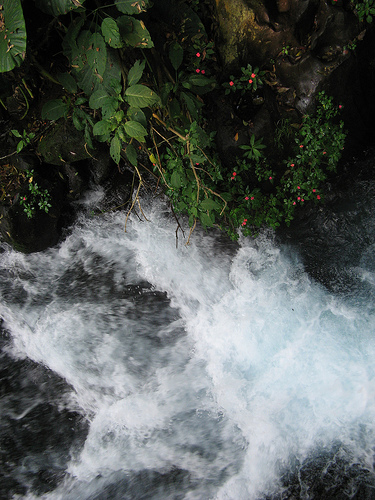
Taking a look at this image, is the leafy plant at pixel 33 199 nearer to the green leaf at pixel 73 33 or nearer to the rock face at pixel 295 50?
the green leaf at pixel 73 33

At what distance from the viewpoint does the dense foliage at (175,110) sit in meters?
2.14

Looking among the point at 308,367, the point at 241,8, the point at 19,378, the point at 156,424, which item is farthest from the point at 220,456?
the point at 241,8

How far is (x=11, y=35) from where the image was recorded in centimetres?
203

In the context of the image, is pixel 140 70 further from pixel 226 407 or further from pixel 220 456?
pixel 220 456

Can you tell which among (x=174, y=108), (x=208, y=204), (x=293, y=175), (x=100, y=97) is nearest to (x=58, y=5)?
(x=100, y=97)

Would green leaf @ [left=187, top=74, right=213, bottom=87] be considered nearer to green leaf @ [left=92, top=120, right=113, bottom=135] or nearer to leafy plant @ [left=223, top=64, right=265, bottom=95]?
leafy plant @ [left=223, top=64, right=265, bottom=95]

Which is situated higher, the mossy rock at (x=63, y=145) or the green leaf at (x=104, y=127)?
the green leaf at (x=104, y=127)

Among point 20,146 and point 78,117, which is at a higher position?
point 78,117

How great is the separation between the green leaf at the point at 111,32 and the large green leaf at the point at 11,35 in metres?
0.46

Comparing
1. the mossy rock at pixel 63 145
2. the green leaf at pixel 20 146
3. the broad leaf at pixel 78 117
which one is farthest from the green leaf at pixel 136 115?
the green leaf at pixel 20 146

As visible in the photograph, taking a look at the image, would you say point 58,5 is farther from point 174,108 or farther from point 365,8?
point 365,8

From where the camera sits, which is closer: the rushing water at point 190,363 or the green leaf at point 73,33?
the green leaf at point 73,33

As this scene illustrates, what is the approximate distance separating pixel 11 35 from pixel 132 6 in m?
0.73

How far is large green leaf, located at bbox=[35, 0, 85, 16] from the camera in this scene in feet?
6.37
